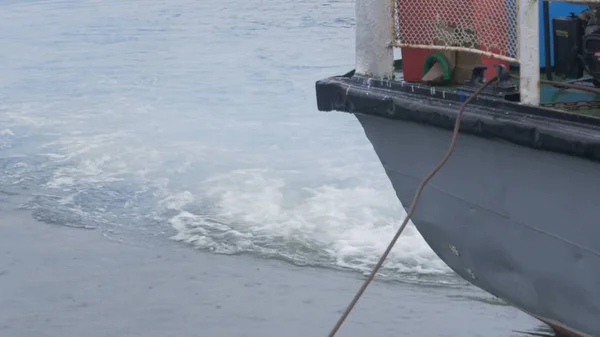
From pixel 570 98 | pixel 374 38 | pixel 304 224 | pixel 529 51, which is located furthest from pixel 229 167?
pixel 529 51

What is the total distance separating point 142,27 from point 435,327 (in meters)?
15.7

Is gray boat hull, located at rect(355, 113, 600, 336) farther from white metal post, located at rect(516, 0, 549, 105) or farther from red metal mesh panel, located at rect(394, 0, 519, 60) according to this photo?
red metal mesh panel, located at rect(394, 0, 519, 60)

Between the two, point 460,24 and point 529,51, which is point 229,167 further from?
point 529,51

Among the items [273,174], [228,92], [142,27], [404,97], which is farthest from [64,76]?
[404,97]

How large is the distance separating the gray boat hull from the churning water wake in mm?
2119

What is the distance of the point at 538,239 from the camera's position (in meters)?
3.77

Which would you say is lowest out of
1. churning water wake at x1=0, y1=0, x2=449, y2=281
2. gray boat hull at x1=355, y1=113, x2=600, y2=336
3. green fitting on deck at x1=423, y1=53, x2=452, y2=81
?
churning water wake at x1=0, y1=0, x2=449, y2=281

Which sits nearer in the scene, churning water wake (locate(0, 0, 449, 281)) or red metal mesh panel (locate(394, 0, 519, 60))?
red metal mesh panel (locate(394, 0, 519, 60))

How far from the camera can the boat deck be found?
3.66m

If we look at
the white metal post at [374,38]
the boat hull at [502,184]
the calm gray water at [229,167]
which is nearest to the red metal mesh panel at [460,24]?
the white metal post at [374,38]

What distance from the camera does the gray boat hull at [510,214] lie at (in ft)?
11.7

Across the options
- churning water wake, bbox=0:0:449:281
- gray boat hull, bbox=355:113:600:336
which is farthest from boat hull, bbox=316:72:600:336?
churning water wake, bbox=0:0:449:281

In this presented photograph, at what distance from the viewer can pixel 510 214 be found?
3.84 m

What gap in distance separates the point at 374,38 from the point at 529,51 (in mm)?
786
